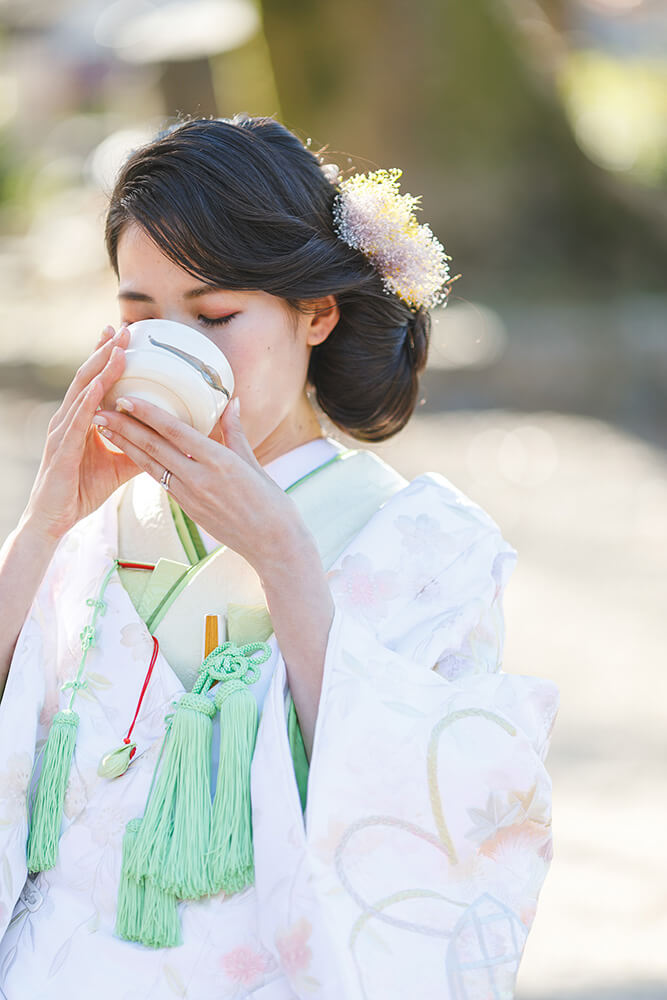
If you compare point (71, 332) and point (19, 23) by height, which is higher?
point (19, 23)

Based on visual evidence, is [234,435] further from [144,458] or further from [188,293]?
[188,293]

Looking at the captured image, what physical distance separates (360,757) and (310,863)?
0.15 meters

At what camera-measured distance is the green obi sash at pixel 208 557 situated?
5.57 ft

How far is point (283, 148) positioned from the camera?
1885mm

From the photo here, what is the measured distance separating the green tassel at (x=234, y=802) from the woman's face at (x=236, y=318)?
482 millimetres

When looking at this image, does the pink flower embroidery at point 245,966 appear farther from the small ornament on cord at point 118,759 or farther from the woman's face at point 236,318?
the woman's face at point 236,318

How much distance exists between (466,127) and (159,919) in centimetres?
789

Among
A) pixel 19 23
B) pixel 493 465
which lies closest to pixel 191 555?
pixel 493 465

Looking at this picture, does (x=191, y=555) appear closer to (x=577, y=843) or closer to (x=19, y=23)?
(x=577, y=843)

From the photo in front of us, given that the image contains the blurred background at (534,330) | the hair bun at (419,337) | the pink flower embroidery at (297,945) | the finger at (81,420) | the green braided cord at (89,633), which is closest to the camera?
the pink flower embroidery at (297,945)

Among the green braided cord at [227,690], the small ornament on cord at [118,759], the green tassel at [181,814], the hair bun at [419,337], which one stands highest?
the hair bun at [419,337]

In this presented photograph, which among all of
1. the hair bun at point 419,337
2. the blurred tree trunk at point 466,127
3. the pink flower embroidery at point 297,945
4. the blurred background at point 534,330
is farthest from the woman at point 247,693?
the blurred tree trunk at point 466,127

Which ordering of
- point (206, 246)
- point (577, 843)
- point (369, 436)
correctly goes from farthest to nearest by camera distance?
point (577, 843)
point (369, 436)
point (206, 246)

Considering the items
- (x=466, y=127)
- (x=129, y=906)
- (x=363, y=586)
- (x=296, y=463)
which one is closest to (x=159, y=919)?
(x=129, y=906)
